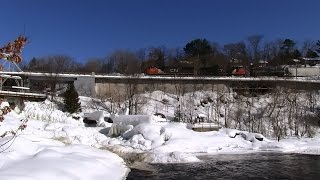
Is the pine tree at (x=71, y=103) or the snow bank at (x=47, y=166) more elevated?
the snow bank at (x=47, y=166)

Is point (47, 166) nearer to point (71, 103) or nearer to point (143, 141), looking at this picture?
point (143, 141)

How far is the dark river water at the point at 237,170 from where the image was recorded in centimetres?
1812

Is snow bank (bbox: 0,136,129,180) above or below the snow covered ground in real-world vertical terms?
above

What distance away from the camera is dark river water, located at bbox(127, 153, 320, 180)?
18117 millimetres

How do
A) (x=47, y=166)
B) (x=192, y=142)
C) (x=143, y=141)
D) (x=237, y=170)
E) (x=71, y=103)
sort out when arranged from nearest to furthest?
1. (x=47, y=166)
2. (x=237, y=170)
3. (x=143, y=141)
4. (x=192, y=142)
5. (x=71, y=103)

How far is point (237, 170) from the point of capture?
799 inches

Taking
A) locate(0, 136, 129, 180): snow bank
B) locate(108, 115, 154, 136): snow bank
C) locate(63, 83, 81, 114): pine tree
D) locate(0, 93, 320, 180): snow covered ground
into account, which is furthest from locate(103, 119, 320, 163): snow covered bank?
locate(63, 83, 81, 114): pine tree

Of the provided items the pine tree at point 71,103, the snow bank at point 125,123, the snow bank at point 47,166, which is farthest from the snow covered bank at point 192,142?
the pine tree at point 71,103

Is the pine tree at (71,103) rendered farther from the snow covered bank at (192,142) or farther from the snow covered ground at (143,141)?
the snow covered bank at (192,142)

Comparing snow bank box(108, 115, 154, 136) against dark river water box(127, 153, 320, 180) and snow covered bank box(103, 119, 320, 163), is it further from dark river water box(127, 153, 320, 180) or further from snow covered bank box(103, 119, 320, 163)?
dark river water box(127, 153, 320, 180)

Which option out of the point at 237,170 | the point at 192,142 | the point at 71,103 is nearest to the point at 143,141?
the point at 192,142

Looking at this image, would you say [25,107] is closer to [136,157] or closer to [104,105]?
[104,105]

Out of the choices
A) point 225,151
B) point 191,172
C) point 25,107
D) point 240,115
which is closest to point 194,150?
point 225,151

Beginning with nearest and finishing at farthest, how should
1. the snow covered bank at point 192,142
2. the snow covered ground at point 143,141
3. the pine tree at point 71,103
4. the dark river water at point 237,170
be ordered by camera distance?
the dark river water at point 237,170 → the snow covered ground at point 143,141 → the snow covered bank at point 192,142 → the pine tree at point 71,103
